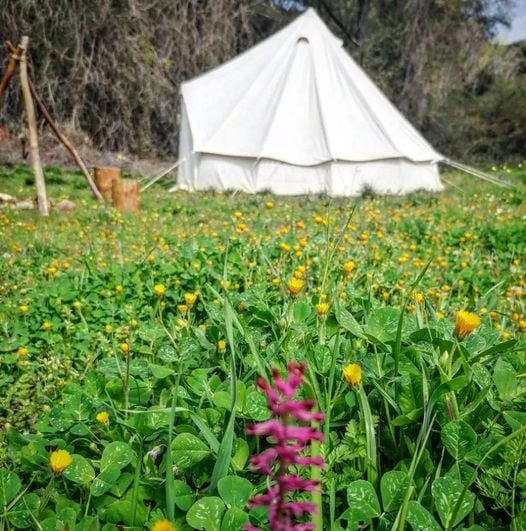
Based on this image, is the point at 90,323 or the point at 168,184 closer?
the point at 90,323

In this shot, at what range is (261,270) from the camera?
297 centimetres

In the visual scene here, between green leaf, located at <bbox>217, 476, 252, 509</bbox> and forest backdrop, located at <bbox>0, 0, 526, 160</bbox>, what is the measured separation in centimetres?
1332

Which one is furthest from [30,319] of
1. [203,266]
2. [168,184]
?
[168,184]

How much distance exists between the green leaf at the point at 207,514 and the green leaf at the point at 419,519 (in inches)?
14.7

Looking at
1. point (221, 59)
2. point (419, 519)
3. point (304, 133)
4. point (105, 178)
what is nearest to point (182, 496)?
point (419, 519)

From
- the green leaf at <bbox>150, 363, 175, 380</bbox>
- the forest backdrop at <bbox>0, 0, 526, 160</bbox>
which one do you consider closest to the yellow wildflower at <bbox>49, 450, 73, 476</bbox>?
the green leaf at <bbox>150, 363, 175, 380</bbox>

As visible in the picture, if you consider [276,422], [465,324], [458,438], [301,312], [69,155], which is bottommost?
[458,438]

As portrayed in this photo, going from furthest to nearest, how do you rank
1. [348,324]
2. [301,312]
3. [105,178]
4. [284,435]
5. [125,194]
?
[105,178]
[125,194]
[301,312]
[348,324]
[284,435]

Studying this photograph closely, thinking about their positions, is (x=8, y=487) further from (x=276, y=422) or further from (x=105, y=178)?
(x=105, y=178)

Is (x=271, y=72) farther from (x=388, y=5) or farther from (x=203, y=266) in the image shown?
(x=388, y=5)

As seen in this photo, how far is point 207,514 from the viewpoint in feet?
3.45

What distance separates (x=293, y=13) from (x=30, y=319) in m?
19.9

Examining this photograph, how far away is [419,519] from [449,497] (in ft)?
0.28

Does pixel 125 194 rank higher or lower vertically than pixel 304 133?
lower
